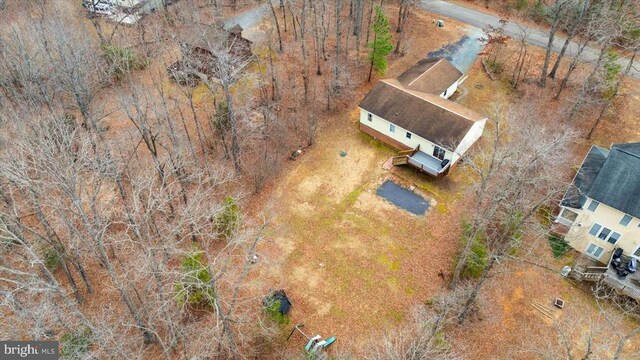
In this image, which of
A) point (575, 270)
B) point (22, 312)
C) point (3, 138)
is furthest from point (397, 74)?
point (22, 312)

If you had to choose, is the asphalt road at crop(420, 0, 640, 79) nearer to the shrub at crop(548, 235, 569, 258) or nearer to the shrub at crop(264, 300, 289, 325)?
the shrub at crop(548, 235, 569, 258)

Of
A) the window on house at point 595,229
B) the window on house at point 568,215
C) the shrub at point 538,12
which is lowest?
the window on house at point 568,215

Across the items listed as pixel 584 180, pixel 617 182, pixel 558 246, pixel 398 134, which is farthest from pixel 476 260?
pixel 398 134

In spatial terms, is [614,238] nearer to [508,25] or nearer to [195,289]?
[195,289]

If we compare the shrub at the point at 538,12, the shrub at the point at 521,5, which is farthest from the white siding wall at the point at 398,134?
the shrub at the point at 521,5

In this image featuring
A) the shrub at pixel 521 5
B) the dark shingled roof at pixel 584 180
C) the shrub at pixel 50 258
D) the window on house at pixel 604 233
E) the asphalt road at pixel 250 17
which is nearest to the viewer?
the shrub at pixel 50 258

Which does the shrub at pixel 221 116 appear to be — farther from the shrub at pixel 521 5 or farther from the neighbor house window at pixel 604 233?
the shrub at pixel 521 5
